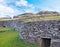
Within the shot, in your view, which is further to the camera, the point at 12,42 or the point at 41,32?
the point at 12,42

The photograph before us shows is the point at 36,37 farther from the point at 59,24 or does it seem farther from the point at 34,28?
the point at 59,24

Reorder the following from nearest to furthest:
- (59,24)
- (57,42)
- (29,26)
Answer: (57,42), (59,24), (29,26)

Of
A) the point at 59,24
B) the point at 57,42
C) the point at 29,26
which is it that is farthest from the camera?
the point at 29,26

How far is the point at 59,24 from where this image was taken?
1116 cm

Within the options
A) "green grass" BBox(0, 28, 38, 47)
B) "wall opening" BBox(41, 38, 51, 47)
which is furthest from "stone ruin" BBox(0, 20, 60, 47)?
"green grass" BBox(0, 28, 38, 47)

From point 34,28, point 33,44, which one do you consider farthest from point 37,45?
point 34,28

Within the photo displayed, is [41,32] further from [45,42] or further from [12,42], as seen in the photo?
[12,42]

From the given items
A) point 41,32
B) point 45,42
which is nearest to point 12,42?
point 41,32

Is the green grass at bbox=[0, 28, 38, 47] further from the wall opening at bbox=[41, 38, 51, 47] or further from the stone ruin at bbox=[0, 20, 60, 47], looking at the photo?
the wall opening at bbox=[41, 38, 51, 47]

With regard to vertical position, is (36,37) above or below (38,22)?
below

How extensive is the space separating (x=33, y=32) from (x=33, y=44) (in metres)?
0.75

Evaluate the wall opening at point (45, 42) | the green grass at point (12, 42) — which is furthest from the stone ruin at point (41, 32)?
the green grass at point (12, 42)

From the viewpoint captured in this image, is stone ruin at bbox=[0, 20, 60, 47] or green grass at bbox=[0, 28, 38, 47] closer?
stone ruin at bbox=[0, 20, 60, 47]

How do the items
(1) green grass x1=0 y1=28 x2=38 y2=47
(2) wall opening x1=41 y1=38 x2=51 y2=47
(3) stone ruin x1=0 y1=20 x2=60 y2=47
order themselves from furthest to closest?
(2) wall opening x1=41 y1=38 x2=51 y2=47 < (1) green grass x1=0 y1=28 x2=38 y2=47 < (3) stone ruin x1=0 y1=20 x2=60 y2=47
